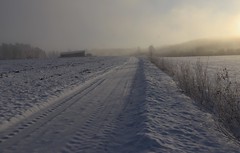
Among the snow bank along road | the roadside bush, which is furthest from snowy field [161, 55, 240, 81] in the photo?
the snow bank along road

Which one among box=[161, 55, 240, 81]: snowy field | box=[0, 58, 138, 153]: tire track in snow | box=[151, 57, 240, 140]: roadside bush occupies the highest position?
box=[151, 57, 240, 140]: roadside bush

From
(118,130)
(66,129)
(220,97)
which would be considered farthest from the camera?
(220,97)

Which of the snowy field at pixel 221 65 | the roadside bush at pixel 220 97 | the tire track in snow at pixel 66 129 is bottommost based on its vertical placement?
the snowy field at pixel 221 65

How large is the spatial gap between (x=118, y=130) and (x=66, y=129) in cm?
147

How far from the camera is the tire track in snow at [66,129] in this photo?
7.75 meters

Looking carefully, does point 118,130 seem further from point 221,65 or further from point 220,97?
point 221,65

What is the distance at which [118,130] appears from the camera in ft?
30.4

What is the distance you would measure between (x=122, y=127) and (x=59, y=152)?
108 inches

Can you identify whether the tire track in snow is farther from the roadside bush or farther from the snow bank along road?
the roadside bush

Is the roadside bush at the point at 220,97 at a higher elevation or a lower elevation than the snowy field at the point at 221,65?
higher

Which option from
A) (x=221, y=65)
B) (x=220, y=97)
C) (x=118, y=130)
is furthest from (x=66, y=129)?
→ (x=221, y=65)

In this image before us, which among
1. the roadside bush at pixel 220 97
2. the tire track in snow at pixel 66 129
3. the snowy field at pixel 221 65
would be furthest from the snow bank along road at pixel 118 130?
the snowy field at pixel 221 65

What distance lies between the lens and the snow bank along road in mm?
7641

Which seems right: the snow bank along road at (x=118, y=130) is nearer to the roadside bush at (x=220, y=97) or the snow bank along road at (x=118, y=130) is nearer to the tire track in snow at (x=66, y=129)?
the tire track in snow at (x=66, y=129)
